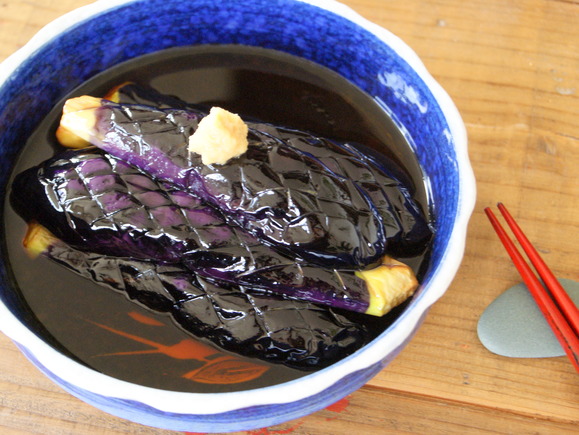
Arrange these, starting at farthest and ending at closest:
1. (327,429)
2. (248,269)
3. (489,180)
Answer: (489,180), (327,429), (248,269)

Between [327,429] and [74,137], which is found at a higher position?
[74,137]

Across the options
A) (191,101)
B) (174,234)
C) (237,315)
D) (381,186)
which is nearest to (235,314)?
(237,315)

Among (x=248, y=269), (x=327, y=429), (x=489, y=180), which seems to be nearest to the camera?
(x=248, y=269)

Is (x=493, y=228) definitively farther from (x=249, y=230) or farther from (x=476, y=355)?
(x=249, y=230)

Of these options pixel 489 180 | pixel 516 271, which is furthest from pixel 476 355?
pixel 489 180

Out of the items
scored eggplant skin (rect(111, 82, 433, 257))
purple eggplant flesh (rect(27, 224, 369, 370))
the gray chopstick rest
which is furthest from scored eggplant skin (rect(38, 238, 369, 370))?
the gray chopstick rest

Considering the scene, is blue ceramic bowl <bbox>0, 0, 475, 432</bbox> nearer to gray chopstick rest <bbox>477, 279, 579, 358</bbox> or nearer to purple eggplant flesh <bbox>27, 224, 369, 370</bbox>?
purple eggplant flesh <bbox>27, 224, 369, 370</bbox>

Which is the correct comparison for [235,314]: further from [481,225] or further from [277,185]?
[481,225]
